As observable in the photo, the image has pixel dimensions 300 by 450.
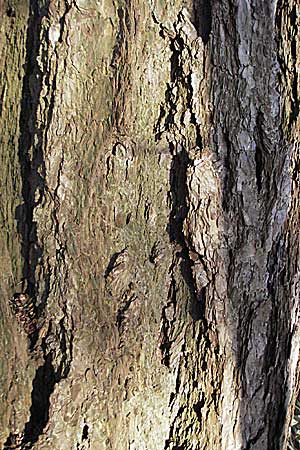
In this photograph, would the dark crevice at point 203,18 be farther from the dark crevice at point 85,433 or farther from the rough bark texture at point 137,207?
the dark crevice at point 85,433

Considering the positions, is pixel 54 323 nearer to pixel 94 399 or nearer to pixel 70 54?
pixel 94 399

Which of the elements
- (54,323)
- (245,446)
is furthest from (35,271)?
(245,446)

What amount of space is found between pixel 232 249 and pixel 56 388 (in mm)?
367

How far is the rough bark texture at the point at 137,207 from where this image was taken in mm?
961

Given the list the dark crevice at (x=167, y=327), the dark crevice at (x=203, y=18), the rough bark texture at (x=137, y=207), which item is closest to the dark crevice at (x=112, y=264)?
the rough bark texture at (x=137, y=207)

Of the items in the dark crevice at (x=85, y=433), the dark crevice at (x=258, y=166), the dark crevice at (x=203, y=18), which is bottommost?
the dark crevice at (x=85, y=433)

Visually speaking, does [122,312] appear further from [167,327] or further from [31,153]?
[31,153]

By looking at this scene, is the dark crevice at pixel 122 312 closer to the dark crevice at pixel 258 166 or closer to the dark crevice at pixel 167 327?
the dark crevice at pixel 167 327

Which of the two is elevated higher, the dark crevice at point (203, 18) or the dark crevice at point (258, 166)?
the dark crevice at point (203, 18)

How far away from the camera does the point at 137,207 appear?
39.6 inches

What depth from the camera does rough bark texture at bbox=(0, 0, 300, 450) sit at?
0.96m

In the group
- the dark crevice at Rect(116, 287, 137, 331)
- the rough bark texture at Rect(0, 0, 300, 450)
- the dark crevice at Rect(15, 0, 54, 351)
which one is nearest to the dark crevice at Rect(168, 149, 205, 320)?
the rough bark texture at Rect(0, 0, 300, 450)

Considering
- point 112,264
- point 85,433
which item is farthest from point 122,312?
point 85,433

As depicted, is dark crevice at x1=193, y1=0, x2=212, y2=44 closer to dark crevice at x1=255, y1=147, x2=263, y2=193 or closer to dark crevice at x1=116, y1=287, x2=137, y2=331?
dark crevice at x1=255, y1=147, x2=263, y2=193
